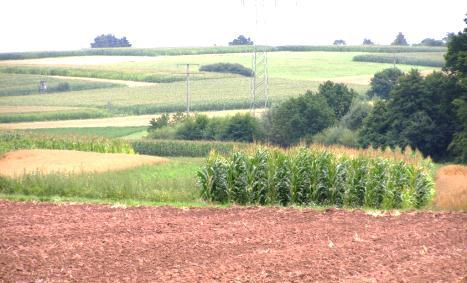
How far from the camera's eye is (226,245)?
60.5 ft

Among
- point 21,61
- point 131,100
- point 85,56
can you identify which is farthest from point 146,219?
point 85,56

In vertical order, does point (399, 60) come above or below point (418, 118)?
below

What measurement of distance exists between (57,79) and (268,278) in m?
80.8

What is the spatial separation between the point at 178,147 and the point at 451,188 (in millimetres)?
28500

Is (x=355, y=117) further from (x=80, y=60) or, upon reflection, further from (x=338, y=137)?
(x=80, y=60)

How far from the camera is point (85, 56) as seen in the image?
413ft

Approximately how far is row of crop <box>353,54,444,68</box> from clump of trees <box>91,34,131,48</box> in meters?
42.9

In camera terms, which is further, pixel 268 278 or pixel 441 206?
pixel 441 206

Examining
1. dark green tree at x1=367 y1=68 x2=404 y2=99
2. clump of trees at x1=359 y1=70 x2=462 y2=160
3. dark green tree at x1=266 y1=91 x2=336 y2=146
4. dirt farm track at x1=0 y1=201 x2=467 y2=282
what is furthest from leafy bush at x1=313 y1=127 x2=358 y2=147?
dirt farm track at x1=0 y1=201 x2=467 y2=282

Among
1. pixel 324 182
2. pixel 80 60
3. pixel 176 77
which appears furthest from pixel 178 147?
pixel 80 60

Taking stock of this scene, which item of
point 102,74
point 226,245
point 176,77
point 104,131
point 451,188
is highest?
point 226,245

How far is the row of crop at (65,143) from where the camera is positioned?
5125 cm

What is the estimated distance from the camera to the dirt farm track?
15555mm

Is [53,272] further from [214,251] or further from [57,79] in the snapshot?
[57,79]
